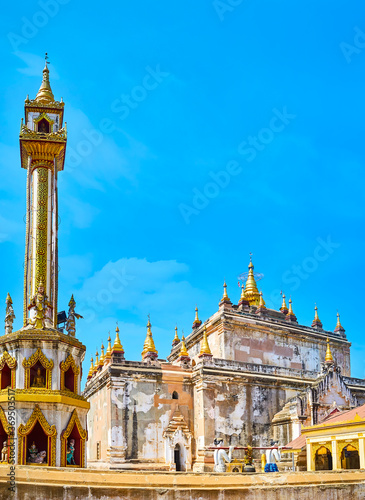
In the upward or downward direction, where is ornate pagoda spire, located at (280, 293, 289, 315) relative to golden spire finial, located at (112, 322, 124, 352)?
upward

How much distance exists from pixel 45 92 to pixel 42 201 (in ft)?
22.3

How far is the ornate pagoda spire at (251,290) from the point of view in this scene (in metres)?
52.4

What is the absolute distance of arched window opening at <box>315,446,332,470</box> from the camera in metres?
29.6

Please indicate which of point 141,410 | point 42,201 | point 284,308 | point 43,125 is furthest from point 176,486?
point 284,308

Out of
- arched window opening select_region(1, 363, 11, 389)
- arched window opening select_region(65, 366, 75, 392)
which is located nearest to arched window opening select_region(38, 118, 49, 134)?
arched window opening select_region(1, 363, 11, 389)

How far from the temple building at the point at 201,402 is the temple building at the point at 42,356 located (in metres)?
11.2

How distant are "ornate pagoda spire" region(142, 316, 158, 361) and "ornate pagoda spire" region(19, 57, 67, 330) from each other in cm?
1310

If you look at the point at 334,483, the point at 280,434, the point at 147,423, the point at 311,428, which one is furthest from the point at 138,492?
the point at 280,434

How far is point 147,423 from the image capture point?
125ft

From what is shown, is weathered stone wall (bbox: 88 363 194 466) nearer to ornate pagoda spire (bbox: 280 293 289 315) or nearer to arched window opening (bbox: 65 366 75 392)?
arched window opening (bbox: 65 366 75 392)

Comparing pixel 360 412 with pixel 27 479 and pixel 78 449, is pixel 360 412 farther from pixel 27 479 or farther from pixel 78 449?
pixel 27 479

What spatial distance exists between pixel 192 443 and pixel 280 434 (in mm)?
5755

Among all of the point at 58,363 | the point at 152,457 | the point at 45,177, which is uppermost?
the point at 45,177

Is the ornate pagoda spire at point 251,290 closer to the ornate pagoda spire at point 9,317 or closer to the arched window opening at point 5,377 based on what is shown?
the ornate pagoda spire at point 9,317
